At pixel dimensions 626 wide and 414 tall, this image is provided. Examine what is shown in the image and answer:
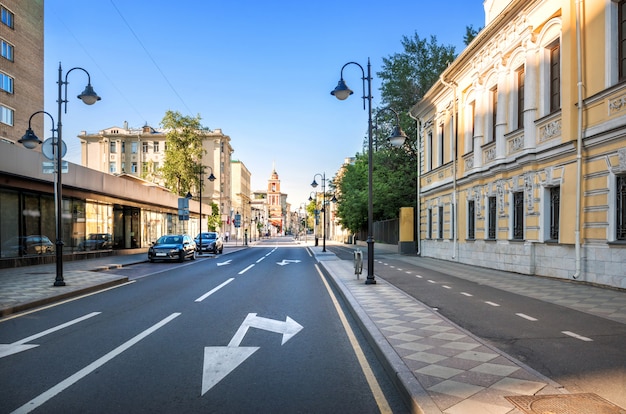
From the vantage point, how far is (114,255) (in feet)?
102

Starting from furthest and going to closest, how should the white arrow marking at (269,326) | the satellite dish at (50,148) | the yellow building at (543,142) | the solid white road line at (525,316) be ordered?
the satellite dish at (50,148), the yellow building at (543,142), the solid white road line at (525,316), the white arrow marking at (269,326)

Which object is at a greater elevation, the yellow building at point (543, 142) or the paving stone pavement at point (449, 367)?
the yellow building at point (543, 142)

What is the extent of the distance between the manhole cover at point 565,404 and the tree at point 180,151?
2247 inches

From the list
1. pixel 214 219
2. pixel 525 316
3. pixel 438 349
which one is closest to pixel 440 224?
pixel 525 316

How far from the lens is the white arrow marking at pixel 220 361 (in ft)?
16.5

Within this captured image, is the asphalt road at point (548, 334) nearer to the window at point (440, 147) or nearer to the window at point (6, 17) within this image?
the window at point (440, 147)

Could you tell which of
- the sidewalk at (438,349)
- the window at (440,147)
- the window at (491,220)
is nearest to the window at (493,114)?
the window at (491,220)

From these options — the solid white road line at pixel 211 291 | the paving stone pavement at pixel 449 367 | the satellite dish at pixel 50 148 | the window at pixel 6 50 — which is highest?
the window at pixel 6 50

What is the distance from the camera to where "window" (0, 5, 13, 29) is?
3609cm

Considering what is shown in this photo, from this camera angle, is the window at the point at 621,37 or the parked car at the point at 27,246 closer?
the window at the point at 621,37

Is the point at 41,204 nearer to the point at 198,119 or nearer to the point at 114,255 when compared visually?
the point at 114,255

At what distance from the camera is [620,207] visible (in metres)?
11.5

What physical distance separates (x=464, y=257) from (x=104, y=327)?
690 inches

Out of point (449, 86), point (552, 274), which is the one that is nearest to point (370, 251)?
point (552, 274)
